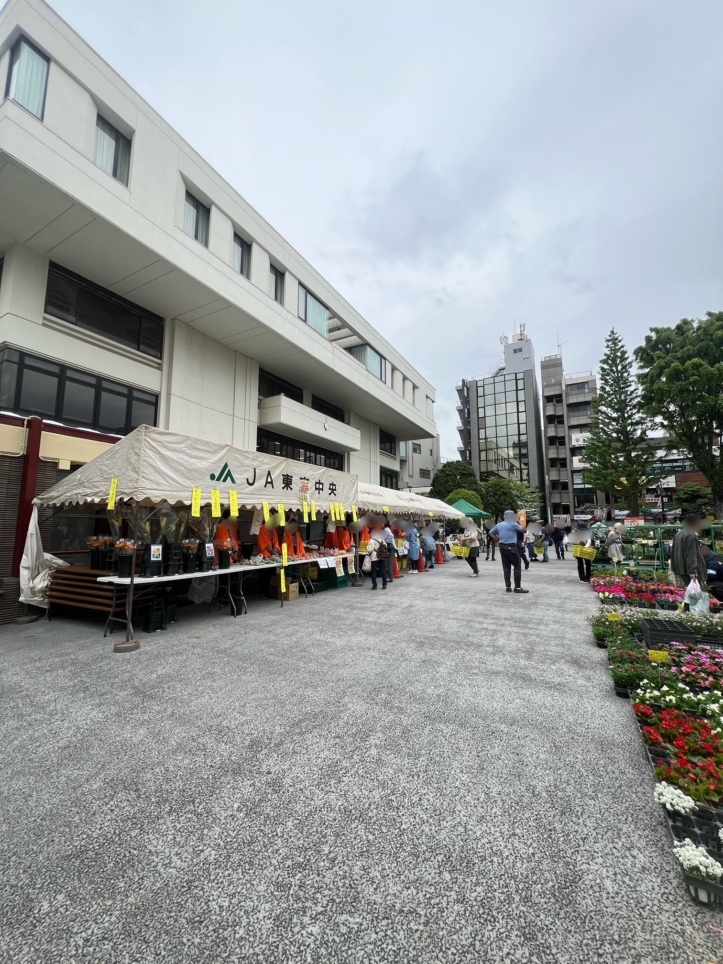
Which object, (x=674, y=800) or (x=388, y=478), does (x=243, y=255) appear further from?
(x=388, y=478)

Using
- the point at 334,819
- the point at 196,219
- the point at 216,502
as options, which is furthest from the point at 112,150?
the point at 334,819

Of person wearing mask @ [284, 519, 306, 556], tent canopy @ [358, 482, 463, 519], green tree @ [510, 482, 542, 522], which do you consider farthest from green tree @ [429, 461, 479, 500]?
person wearing mask @ [284, 519, 306, 556]

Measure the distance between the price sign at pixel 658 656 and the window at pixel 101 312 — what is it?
47.9ft

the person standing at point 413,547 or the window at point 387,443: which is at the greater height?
the window at point 387,443

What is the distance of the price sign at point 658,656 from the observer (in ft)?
14.4

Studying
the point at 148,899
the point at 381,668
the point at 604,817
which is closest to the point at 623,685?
the point at 604,817

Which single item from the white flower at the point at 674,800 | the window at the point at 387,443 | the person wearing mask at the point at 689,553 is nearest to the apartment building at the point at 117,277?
the white flower at the point at 674,800

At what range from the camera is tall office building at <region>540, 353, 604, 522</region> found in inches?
2178

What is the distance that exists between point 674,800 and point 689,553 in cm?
629

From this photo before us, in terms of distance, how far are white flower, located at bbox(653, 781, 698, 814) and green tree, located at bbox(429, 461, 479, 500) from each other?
36.9 metres

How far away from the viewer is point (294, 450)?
66.6 ft

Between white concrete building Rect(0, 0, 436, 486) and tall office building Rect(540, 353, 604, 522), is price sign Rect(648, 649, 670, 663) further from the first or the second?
tall office building Rect(540, 353, 604, 522)

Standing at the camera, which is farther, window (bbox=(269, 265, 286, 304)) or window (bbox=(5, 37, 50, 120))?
window (bbox=(269, 265, 286, 304))

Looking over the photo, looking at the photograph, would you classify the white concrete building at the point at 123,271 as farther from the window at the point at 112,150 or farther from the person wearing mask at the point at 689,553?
the person wearing mask at the point at 689,553
